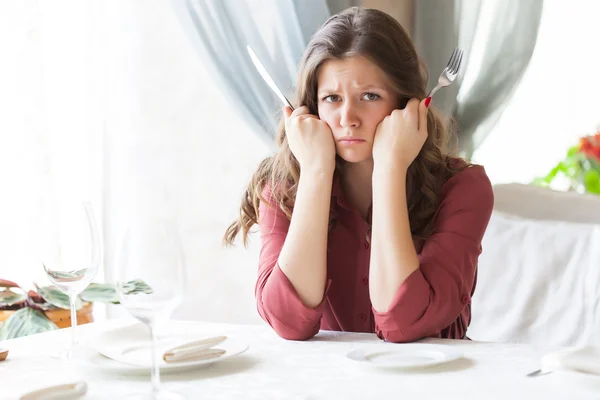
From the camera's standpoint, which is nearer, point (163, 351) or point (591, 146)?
point (163, 351)

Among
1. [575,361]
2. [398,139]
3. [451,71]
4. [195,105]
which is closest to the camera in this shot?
[575,361]

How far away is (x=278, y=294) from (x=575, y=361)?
1.96 feet

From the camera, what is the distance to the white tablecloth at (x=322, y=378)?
0.92 meters

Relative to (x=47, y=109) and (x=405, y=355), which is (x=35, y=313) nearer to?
(x=47, y=109)

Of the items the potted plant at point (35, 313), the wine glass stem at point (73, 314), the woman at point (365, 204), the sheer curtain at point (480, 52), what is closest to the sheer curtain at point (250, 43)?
the sheer curtain at point (480, 52)

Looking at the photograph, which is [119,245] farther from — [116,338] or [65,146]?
[65,146]

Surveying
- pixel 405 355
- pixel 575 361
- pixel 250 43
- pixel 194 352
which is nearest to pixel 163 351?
pixel 194 352

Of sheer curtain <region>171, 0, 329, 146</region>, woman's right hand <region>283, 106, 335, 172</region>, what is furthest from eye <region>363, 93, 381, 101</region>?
sheer curtain <region>171, 0, 329, 146</region>

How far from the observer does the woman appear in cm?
139

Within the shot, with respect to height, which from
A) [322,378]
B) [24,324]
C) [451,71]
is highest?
[451,71]

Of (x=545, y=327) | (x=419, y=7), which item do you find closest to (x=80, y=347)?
(x=545, y=327)

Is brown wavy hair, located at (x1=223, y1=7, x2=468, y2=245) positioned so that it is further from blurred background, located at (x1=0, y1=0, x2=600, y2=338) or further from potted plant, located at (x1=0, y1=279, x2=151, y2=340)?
blurred background, located at (x1=0, y1=0, x2=600, y2=338)

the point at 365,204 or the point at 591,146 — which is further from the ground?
the point at 591,146

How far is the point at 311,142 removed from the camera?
5.14 feet
